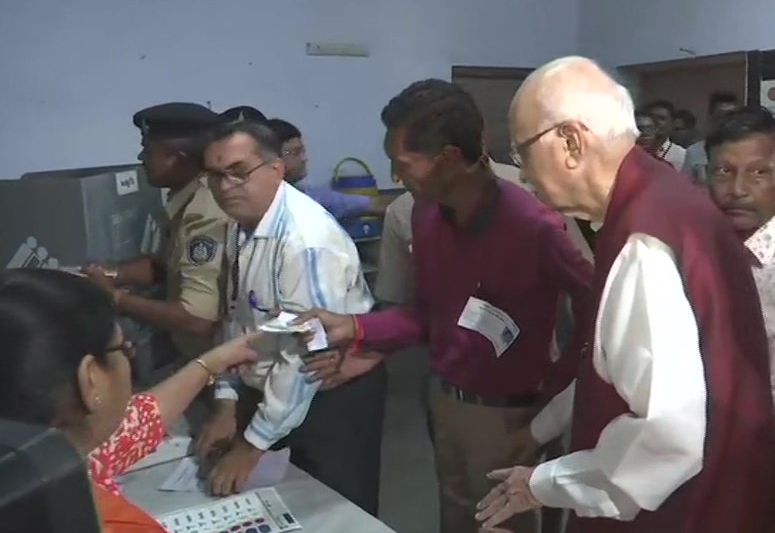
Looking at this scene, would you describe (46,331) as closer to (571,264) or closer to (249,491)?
(249,491)

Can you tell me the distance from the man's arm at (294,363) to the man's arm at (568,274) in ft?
1.46

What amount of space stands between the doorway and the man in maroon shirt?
4026 mm

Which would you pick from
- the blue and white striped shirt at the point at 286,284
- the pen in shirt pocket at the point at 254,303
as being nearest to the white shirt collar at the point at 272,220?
the blue and white striped shirt at the point at 286,284

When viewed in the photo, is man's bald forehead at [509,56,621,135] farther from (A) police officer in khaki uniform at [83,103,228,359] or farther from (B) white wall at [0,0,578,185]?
(B) white wall at [0,0,578,185]

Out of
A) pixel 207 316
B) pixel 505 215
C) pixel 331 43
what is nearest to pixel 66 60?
pixel 331 43

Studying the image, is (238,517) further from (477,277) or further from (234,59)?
(234,59)

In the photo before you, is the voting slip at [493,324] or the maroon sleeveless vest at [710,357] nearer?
the maroon sleeveless vest at [710,357]

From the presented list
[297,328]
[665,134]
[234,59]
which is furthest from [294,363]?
[234,59]

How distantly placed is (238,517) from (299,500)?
129 mm

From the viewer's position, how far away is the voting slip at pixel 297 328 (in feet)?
5.44

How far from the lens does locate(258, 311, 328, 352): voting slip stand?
166cm

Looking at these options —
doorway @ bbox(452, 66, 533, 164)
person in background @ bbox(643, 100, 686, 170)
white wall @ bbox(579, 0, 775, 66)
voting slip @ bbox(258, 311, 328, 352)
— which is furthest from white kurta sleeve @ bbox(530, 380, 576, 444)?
doorway @ bbox(452, 66, 533, 164)

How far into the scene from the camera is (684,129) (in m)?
5.08

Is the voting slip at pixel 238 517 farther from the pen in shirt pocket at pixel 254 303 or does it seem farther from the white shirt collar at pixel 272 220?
the white shirt collar at pixel 272 220
